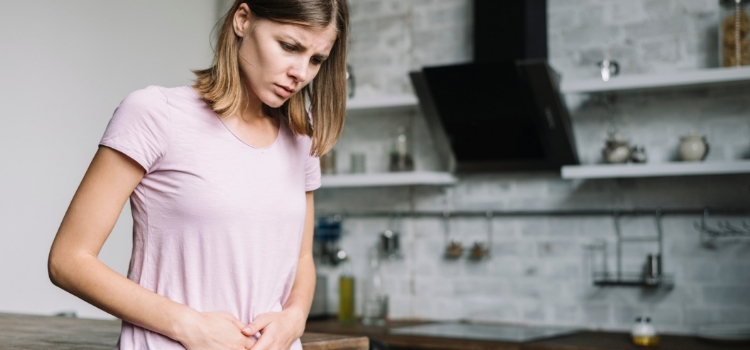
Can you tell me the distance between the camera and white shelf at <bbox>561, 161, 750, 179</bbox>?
2.76 m

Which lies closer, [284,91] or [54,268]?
[54,268]

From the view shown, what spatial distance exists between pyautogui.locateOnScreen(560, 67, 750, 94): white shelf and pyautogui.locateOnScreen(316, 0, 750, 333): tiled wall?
0.23m

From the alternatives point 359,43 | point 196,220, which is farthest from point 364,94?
point 196,220

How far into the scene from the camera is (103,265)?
0.95 metres

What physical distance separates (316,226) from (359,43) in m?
0.99

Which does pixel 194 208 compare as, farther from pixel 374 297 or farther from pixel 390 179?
pixel 374 297

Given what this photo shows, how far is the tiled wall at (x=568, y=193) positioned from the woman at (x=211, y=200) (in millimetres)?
2391

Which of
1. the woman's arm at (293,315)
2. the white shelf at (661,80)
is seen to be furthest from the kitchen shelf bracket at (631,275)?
the woman's arm at (293,315)

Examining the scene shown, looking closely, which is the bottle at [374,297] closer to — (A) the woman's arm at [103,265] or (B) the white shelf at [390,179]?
(B) the white shelf at [390,179]

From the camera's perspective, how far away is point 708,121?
308 cm

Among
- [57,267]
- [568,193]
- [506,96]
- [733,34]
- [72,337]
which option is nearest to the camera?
[57,267]

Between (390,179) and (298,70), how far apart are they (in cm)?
245

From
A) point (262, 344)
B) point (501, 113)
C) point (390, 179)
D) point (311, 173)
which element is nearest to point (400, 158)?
point (390, 179)

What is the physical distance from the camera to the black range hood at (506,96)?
3102mm
